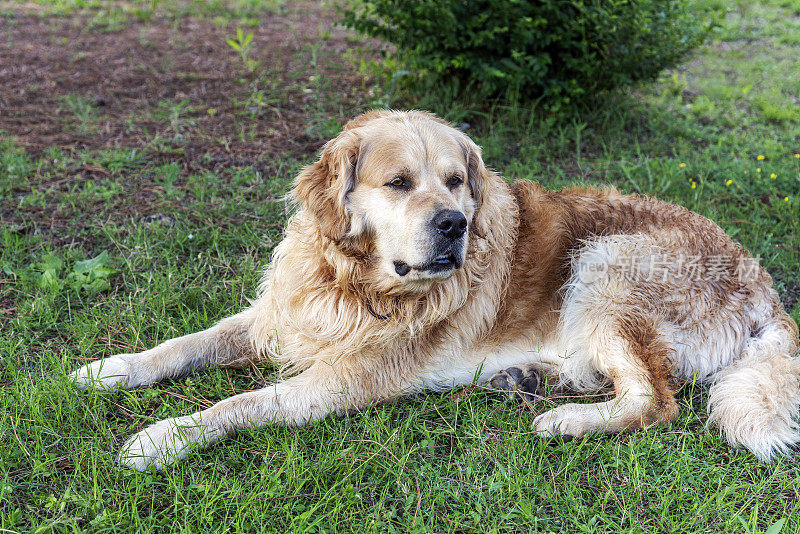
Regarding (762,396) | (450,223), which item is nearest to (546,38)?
(450,223)

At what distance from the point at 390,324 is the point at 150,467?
1231 millimetres

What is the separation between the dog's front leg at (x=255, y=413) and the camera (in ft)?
8.82

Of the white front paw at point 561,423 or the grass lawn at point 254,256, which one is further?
the white front paw at point 561,423

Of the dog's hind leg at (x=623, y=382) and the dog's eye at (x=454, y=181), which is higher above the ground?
the dog's eye at (x=454, y=181)

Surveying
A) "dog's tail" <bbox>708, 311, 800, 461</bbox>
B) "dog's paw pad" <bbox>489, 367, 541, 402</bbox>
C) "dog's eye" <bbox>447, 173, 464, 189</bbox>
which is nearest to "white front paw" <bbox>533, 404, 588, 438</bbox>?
"dog's paw pad" <bbox>489, 367, 541, 402</bbox>

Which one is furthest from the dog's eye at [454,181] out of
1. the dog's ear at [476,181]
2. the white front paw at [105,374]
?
the white front paw at [105,374]

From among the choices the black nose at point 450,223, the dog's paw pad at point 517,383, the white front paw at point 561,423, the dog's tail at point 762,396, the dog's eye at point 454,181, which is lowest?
the dog's paw pad at point 517,383

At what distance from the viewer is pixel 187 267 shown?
4098mm

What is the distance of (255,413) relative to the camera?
116 inches

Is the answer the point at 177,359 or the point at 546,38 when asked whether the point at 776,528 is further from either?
the point at 546,38

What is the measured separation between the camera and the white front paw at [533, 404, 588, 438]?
299cm

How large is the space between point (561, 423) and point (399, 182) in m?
1.33

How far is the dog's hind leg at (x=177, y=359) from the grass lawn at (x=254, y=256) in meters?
0.08

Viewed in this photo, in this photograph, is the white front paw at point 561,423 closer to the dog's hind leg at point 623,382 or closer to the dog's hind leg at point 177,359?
the dog's hind leg at point 623,382
